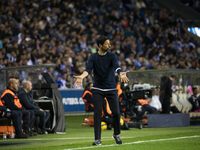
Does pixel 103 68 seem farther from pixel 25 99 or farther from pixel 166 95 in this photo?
pixel 166 95

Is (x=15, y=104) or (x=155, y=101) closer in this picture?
(x=15, y=104)

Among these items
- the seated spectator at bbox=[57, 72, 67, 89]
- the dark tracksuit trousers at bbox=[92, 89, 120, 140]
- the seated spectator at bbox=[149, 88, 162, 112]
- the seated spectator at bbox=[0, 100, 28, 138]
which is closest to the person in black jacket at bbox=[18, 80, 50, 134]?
the seated spectator at bbox=[0, 100, 28, 138]

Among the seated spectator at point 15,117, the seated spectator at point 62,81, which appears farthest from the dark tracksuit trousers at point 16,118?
the seated spectator at point 62,81

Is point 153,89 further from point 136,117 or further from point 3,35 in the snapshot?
point 3,35

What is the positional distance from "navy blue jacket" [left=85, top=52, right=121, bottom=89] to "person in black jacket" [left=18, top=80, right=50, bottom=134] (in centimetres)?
445

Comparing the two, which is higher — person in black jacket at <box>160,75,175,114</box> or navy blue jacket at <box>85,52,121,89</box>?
navy blue jacket at <box>85,52,121,89</box>

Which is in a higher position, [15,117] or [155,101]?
[155,101]

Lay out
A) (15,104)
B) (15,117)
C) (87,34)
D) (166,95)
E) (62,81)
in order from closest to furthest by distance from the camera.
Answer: (15,117), (15,104), (166,95), (62,81), (87,34)

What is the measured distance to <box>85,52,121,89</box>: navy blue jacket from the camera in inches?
333

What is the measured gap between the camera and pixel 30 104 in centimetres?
1248

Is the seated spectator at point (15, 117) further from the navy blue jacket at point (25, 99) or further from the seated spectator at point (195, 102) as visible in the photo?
the seated spectator at point (195, 102)

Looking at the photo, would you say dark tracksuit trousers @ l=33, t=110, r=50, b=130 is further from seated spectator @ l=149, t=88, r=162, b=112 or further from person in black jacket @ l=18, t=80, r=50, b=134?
seated spectator @ l=149, t=88, r=162, b=112

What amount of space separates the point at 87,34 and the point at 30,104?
540 inches

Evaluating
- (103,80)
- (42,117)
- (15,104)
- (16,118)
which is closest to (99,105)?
(103,80)
